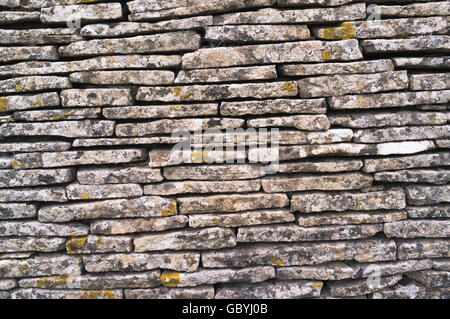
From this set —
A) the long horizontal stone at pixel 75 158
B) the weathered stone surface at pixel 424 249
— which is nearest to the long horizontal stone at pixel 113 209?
the long horizontal stone at pixel 75 158

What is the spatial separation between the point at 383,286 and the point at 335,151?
54.1 inches

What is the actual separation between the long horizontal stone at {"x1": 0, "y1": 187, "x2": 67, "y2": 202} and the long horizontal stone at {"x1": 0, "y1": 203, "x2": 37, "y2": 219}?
0.05 metres

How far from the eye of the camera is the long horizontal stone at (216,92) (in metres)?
2.18

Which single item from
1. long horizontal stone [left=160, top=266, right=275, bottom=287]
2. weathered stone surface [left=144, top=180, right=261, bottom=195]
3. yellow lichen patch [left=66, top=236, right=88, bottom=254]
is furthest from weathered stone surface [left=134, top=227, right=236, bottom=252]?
yellow lichen patch [left=66, top=236, right=88, bottom=254]

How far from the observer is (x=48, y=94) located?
7.37 ft

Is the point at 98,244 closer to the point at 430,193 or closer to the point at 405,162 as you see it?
the point at 405,162

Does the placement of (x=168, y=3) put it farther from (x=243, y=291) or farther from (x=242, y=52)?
(x=243, y=291)

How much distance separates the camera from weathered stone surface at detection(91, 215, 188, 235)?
2.35 metres

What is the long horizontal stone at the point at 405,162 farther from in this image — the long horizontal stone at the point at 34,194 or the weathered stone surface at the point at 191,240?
the long horizontal stone at the point at 34,194

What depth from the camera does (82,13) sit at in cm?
218

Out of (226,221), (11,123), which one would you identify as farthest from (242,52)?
(11,123)

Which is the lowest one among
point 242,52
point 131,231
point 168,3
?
point 131,231

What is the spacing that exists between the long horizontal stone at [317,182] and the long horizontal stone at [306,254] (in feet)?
1.77

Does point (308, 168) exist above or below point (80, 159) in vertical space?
below
